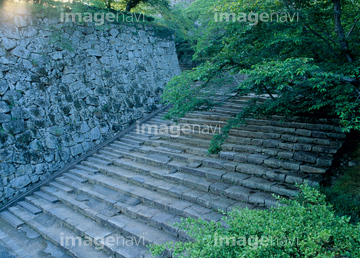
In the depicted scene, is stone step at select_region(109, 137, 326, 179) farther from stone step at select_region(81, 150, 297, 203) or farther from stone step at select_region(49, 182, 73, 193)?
stone step at select_region(49, 182, 73, 193)

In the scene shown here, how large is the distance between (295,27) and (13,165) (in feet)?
24.8

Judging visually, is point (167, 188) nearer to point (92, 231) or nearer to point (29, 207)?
point (92, 231)

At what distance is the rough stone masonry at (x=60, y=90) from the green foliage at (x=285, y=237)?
5864 mm

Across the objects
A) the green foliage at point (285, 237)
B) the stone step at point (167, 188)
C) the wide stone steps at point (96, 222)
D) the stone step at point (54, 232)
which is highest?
the green foliage at point (285, 237)

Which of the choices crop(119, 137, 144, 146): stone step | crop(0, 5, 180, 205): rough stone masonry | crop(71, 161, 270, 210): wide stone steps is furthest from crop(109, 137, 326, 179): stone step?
crop(0, 5, 180, 205): rough stone masonry

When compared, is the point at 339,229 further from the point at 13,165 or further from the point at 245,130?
the point at 13,165

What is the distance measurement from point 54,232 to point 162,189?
98.8 inches

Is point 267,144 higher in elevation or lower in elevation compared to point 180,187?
higher

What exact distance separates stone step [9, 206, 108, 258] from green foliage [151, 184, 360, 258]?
2.61 metres

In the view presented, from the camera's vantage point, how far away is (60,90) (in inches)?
293

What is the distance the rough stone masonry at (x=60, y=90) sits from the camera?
638cm

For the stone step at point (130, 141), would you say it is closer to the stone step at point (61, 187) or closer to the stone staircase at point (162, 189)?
the stone staircase at point (162, 189)

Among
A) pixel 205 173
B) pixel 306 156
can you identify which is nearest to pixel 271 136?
pixel 306 156

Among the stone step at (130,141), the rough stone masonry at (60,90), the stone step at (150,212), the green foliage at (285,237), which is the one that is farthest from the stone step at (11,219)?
the green foliage at (285,237)
